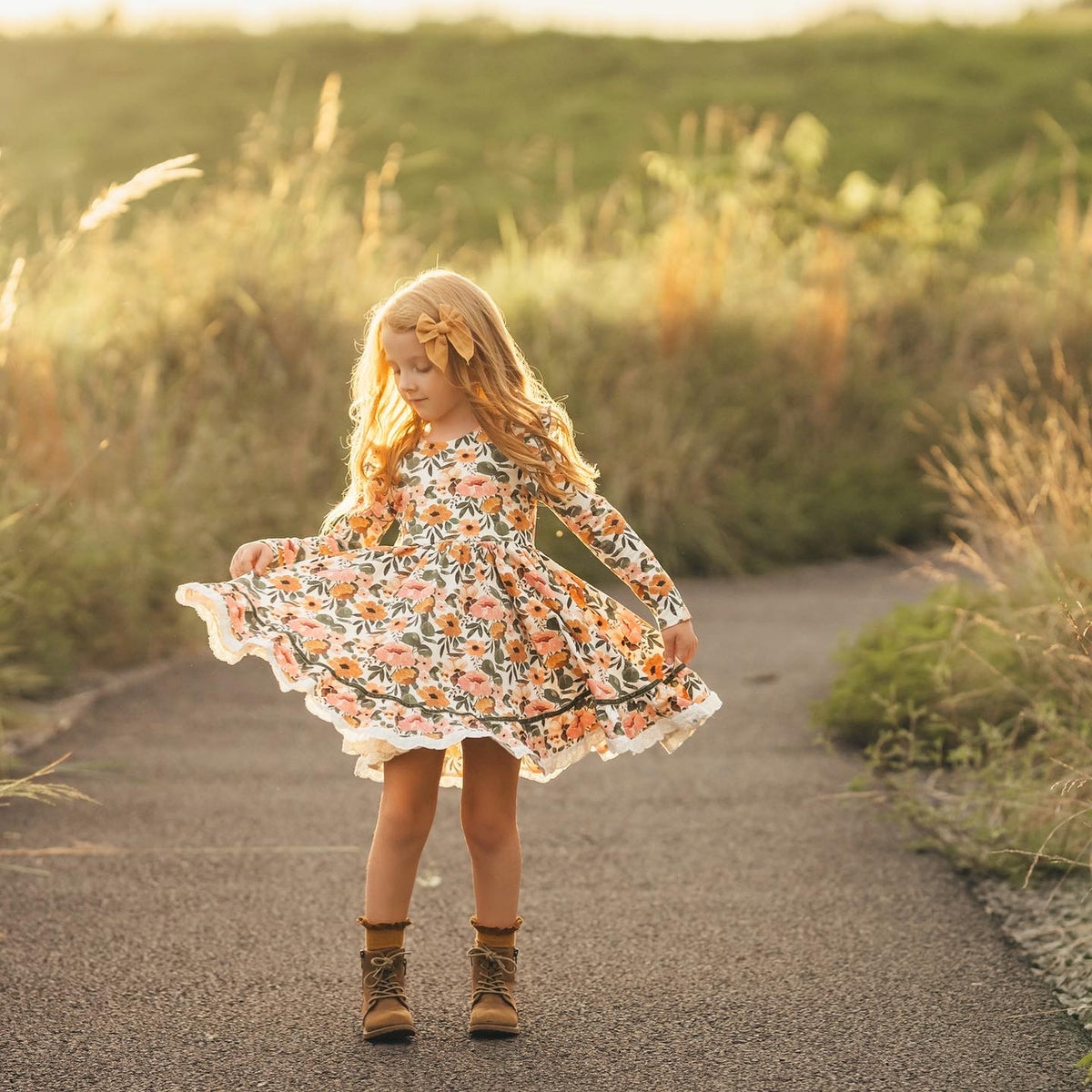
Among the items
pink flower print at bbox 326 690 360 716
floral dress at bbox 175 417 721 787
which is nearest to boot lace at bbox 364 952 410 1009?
floral dress at bbox 175 417 721 787

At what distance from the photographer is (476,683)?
2.95 m

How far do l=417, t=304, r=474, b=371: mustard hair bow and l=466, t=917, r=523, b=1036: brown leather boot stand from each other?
1101mm

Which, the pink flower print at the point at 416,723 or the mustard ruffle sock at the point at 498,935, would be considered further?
the mustard ruffle sock at the point at 498,935

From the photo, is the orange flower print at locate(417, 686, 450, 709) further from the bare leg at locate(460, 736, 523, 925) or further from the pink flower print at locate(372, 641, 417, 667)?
the bare leg at locate(460, 736, 523, 925)

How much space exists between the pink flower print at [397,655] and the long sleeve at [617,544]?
0.42 meters

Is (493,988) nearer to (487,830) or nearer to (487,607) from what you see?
(487,830)

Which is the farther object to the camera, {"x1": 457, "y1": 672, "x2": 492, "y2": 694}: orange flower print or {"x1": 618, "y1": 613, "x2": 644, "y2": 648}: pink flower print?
{"x1": 618, "y1": 613, "x2": 644, "y2": 648}: pink flower print

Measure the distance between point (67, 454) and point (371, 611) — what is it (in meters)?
4.05

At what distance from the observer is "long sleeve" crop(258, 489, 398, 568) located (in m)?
3.19

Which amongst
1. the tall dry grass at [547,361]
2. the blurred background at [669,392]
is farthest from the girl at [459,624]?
the tall dry grass at [547,361]

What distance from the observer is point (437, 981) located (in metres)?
3.30

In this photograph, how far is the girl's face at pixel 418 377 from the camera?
3.15 meters

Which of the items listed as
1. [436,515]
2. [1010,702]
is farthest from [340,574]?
[1010,702]

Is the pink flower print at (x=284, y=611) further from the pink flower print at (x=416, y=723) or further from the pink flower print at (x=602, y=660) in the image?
the pink flower print at (x=602, y=660)
